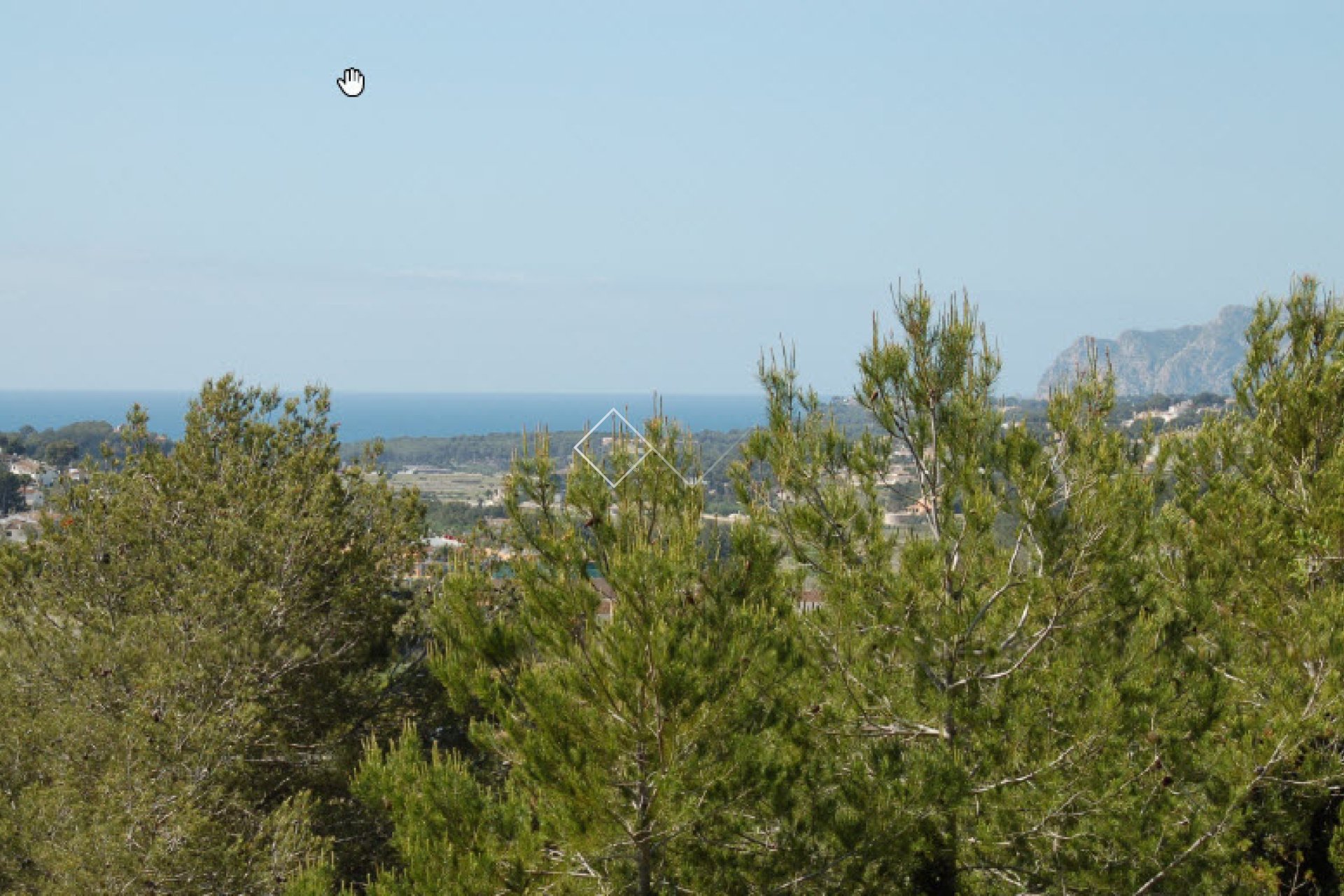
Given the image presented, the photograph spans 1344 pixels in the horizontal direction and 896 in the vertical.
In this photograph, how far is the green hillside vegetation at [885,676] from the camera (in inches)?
206

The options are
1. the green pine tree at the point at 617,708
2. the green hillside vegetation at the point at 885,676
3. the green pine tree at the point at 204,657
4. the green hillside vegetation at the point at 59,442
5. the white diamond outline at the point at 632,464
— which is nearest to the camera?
the green pine tree at the point at 617,708

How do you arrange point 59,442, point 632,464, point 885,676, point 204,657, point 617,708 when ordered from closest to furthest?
1. point 617,708
2. point 632,464
3. point 885,676
4. point 204,657
5. point 59,442

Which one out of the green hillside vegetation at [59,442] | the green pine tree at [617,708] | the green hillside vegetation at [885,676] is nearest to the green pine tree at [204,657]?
the green hillside vegetation at [885,676]

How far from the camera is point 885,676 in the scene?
627 centimetres

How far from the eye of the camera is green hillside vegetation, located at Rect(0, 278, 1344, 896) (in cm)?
524

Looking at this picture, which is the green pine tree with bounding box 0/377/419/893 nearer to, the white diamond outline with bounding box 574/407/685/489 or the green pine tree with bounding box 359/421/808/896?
the green pine tree with bounding box 359/421/808/896

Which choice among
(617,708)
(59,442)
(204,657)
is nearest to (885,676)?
(617,708)

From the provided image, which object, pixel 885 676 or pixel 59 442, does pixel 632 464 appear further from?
pixel 59 442

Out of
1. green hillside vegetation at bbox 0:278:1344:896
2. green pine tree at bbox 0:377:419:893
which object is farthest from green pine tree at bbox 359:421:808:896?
green pine tree at bbox 0:377:419:893

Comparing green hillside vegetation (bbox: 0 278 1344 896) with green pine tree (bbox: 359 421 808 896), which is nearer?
green pine tree (bbox: 359 421 808 896)

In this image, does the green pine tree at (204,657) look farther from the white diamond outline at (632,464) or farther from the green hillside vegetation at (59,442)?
the green hillside vegetation at (59,442)

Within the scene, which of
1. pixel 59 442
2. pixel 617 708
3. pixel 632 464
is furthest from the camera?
pixel 59 442

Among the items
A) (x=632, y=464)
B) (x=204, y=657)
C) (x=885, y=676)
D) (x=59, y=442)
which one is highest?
(x=632, y=464)

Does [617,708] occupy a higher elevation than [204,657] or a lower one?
higher
